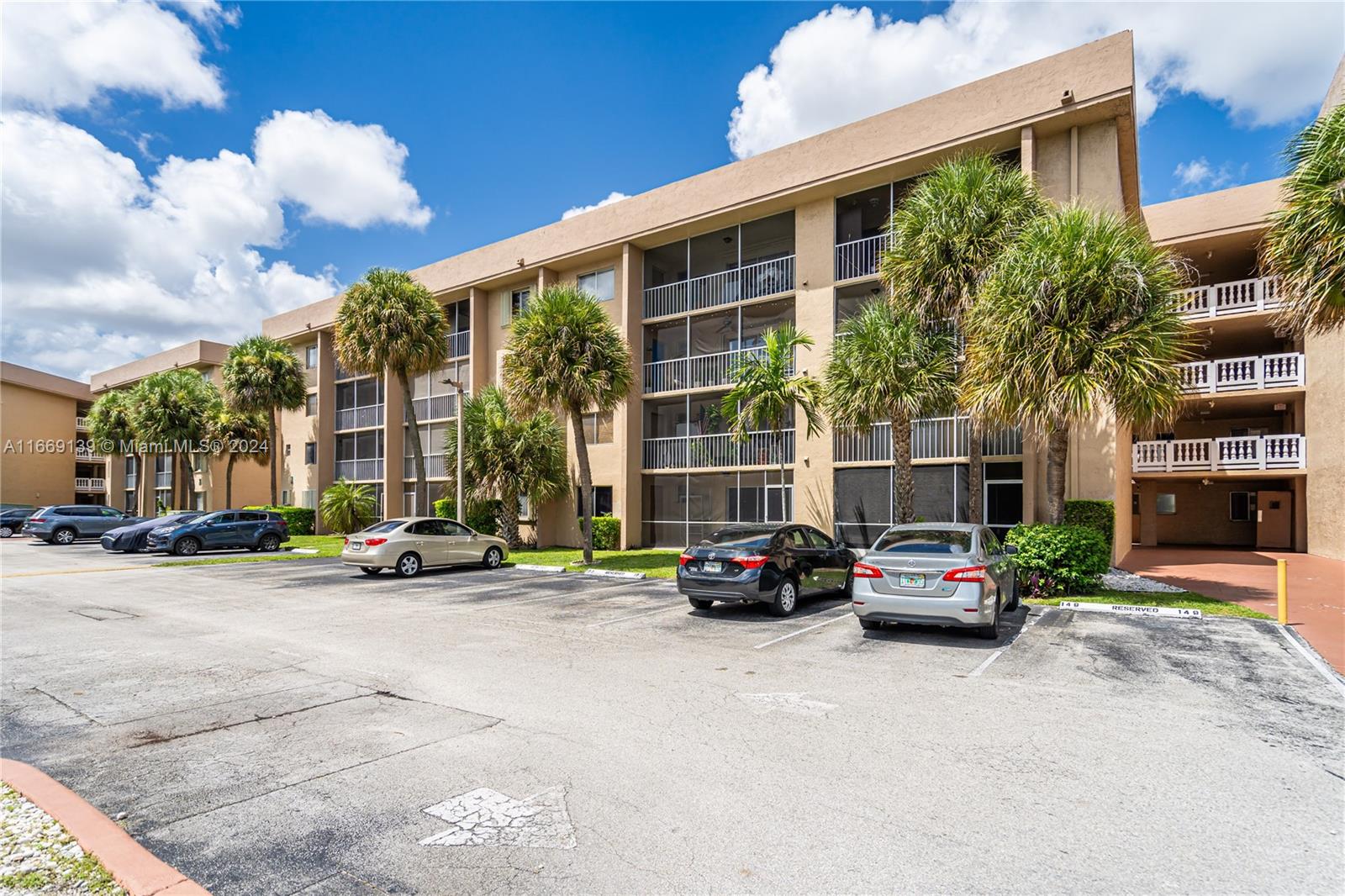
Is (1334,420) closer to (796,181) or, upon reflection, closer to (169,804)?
(796,181)

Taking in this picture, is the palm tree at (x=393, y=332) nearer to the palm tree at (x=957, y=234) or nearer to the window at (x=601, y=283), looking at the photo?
the window at (x=601, y=283)

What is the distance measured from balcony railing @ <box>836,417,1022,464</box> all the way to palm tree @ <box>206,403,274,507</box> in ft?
106

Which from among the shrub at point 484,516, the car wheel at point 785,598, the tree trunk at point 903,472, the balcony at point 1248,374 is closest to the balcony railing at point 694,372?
the tree trunk at point 903,472

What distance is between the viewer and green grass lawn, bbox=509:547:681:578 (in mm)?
19219

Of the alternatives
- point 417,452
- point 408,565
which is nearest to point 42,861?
point 408,565

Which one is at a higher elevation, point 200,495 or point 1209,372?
point 1209,372

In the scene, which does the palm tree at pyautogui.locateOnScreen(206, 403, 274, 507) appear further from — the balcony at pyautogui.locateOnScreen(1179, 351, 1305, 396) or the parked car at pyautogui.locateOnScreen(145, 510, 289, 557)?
the balcony at pyautogui.locateOnScreen(1179, 351, 1305, 396)

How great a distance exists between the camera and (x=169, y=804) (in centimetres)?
474

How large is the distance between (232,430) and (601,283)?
2477 cm

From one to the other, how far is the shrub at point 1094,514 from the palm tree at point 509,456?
650 inches

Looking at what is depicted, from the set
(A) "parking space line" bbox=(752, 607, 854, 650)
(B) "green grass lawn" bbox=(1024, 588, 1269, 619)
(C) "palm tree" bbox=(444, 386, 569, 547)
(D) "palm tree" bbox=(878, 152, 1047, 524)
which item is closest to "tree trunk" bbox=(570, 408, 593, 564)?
(C) "palm tree" bbox=(444, 386, 569, 547)

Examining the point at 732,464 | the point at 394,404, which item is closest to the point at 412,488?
the point at 394,404

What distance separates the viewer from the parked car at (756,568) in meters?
11.8

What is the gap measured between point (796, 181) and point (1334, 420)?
16.7m
